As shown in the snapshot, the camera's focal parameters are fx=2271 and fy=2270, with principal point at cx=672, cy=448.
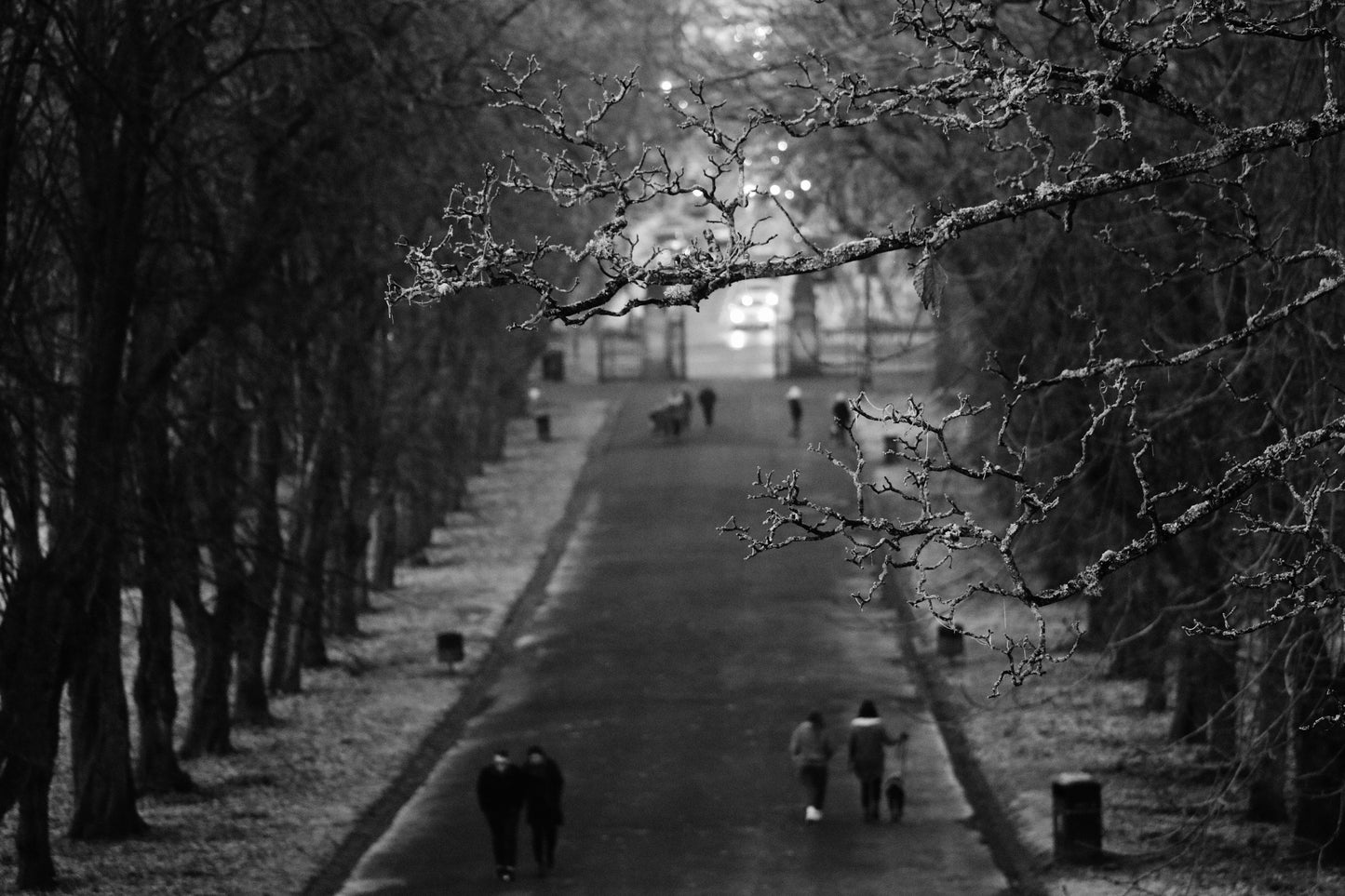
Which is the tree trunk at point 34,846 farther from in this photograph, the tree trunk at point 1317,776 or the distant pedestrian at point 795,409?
the distant pedestrian at point 795,409

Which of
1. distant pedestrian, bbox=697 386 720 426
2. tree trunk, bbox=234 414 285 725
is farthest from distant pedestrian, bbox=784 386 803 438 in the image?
tree trunk, bbox=234 414 285 725

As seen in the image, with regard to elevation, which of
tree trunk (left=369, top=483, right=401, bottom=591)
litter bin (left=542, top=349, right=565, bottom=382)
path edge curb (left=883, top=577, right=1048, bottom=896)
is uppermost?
litter bin (left=542, top=349, right=565, bottom=382)

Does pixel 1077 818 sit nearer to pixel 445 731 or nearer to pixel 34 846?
pixel 34 846

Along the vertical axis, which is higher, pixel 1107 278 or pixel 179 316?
pixel 1107 278

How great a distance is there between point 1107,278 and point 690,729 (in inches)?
350

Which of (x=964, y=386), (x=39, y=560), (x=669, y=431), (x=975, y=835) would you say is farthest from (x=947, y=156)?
(x=669, y=431)

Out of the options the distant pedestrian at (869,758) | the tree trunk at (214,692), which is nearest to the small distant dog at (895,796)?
the distant pedestrian at (869,758)

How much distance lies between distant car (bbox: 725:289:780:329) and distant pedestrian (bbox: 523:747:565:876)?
66362 mm

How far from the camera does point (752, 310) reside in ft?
299

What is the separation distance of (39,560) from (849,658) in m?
15.0

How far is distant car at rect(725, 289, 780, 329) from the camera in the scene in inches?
3398

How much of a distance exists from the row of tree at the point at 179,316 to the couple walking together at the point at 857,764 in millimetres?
4074

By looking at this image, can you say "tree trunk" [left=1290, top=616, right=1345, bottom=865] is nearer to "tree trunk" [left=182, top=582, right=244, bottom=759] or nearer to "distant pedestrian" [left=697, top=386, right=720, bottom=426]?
"tree trunk" [left=182, top=582, right=244, bottom=759]

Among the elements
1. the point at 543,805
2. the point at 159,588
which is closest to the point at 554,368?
the point at 159,588
